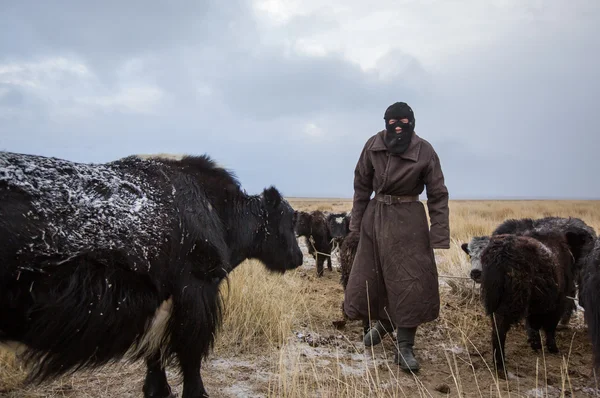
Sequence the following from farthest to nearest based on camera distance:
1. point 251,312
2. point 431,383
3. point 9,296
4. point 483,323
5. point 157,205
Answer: point 483,323
point 251,312
point 431,383
point 157,205
point 9,296

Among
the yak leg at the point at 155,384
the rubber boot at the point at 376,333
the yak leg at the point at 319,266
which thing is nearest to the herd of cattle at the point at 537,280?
the rubber boot at the point at 376,333

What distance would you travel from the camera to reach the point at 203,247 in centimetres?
272

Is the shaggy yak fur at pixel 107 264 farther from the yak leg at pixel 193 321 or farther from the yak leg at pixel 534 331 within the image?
the yak leg at pixel 534 331

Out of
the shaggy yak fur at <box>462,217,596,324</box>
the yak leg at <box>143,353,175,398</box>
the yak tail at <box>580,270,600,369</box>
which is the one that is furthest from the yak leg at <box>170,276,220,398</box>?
the shaggy yak fur at <box>462,217,596,324</box>

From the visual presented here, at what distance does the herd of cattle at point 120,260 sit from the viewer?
2.11 meters

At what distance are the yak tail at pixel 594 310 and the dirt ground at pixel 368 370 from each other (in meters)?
0.28

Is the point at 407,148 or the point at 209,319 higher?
the point at 407,148

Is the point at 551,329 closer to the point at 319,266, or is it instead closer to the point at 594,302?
the point at 594,302

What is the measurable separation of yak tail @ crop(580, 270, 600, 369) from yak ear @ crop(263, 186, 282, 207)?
2550mm

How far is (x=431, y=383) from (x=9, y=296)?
3428mm

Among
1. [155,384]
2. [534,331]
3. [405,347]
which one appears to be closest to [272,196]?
[155,384]

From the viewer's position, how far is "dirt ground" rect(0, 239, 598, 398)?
342 centimetres

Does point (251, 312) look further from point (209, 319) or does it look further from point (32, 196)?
point (32, 196)

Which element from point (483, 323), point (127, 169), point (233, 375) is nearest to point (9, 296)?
point (127, 169)
